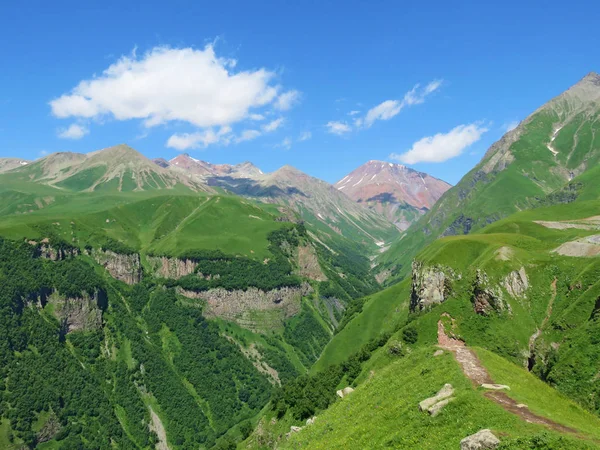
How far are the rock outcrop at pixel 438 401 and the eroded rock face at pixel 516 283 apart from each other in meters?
73.3

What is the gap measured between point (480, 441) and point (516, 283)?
294 ft

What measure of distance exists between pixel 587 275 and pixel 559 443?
8529cm

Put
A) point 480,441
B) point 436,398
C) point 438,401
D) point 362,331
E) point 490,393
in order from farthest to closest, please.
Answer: point 362,331
point 436,398
point 438,401
point 490,393
point 480,441

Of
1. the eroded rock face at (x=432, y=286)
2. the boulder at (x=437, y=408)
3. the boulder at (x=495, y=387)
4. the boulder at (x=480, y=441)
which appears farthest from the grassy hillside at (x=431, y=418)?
the eroded rock face at (x=432, y=286)

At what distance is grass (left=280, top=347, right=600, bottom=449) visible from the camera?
37938mm

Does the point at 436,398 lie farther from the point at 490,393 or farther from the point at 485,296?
the point at 485,296

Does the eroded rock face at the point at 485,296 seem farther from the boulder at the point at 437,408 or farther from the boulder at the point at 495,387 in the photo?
the boulder at the point at 437,408

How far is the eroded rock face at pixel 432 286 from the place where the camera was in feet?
438

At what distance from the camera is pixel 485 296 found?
112 m

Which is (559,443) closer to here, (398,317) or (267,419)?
(267,419)

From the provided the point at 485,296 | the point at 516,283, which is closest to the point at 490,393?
the point at 485,296

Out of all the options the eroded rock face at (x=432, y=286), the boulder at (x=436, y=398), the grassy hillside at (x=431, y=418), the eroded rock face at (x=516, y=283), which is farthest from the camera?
the eroded rock face at (x=432, y=286)

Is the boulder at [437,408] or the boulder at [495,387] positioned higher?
the boulder at [437,408]

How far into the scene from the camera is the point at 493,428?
37.1m
